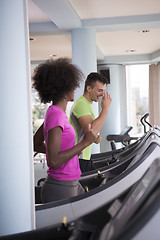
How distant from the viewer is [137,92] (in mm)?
9398

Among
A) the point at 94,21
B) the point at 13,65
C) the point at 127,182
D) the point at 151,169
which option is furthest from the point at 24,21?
the point at 94,21

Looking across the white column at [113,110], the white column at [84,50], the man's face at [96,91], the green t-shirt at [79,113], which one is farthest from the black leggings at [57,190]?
the white column at [113,110]

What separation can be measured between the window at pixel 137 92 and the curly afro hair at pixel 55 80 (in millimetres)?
7726

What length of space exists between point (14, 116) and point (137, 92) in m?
8.59

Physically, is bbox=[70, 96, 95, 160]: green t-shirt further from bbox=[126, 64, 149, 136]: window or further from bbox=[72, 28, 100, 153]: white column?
bbox=[126, 64, 149, 136]: window

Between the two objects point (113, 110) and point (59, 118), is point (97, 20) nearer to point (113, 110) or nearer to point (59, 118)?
point (59, 118)

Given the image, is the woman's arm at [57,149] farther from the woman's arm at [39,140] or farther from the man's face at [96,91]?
the man's face at [96,91]

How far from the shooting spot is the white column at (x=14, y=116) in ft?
3.30

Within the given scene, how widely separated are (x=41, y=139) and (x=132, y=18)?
347 cm

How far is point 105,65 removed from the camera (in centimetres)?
843

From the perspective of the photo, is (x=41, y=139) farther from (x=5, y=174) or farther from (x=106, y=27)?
(x=106, y=27)

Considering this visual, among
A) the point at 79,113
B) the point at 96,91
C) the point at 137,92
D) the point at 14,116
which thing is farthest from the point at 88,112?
the point at 137,92

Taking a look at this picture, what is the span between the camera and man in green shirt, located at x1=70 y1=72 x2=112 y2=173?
6.29 ft

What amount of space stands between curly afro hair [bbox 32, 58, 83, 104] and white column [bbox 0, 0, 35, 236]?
1.77 feet
